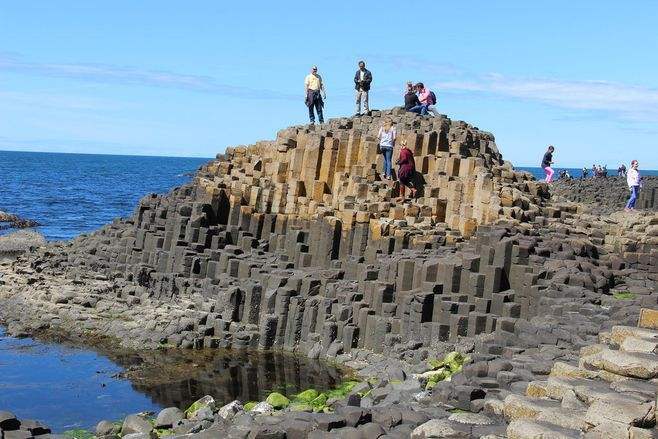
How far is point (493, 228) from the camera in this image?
23.0 meters

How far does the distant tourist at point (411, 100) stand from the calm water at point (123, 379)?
1112 cm

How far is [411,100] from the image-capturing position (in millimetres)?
31047

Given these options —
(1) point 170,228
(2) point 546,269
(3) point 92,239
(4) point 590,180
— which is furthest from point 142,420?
(4) point 590,180

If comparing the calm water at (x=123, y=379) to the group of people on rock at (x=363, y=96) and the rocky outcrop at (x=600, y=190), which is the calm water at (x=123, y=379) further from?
the rocky outcrop at (x=600, y=190)

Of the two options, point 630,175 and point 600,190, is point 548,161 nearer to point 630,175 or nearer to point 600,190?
point 630,175

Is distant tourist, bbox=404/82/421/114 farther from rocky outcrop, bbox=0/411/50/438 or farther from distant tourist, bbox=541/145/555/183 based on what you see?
rocky outcrop, bbox=0/411/50/438

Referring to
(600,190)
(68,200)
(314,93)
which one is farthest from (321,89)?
(68,200)

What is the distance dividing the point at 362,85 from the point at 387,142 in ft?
16.6

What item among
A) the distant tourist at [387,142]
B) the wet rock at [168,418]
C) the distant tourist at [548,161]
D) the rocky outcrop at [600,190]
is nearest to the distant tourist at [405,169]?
the distant tourist at [387,142]

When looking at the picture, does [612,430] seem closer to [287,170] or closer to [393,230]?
[393,230]

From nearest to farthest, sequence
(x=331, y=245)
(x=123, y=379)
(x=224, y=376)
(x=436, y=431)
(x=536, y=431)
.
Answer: (x=536, y=431) < (x=436, y=431) < (x=123, y=379) < (x=224, y=376) < (x=331, y=245)

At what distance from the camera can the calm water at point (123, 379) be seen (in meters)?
18.8

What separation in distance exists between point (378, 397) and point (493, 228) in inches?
340

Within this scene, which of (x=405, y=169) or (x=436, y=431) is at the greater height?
(x=405, y=169)
